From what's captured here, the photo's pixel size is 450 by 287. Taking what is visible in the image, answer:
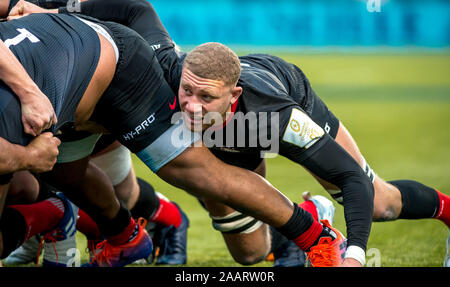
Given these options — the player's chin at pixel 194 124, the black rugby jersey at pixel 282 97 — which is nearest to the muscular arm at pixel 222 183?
the player's chin at pixel 194 124

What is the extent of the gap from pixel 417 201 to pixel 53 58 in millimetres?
2351

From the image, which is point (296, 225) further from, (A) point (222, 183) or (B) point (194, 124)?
(B) point (194, 124)

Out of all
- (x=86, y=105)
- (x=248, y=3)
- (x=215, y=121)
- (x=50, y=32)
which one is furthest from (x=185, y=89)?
(x=248, y=3)

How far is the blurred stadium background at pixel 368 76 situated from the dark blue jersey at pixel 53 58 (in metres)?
1.81

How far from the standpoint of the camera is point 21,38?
3150 mm

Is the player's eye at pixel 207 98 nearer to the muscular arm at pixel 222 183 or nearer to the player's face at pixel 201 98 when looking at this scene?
the player's face at pixel 201 98

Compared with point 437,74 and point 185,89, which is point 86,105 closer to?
point 185,89

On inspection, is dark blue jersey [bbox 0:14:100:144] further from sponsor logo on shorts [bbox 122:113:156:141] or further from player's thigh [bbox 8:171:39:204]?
player's thigh [bbox 8:171:39:204]

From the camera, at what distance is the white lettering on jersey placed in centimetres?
309

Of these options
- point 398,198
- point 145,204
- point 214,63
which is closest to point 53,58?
point 214,63

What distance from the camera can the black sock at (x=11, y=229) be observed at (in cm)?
389

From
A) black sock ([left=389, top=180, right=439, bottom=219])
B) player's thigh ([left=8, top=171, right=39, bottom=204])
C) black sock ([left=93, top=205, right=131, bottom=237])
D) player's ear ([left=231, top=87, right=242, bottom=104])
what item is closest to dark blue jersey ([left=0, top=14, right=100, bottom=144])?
player's ear ([left=231, top=87, right=242, bottom=104])
